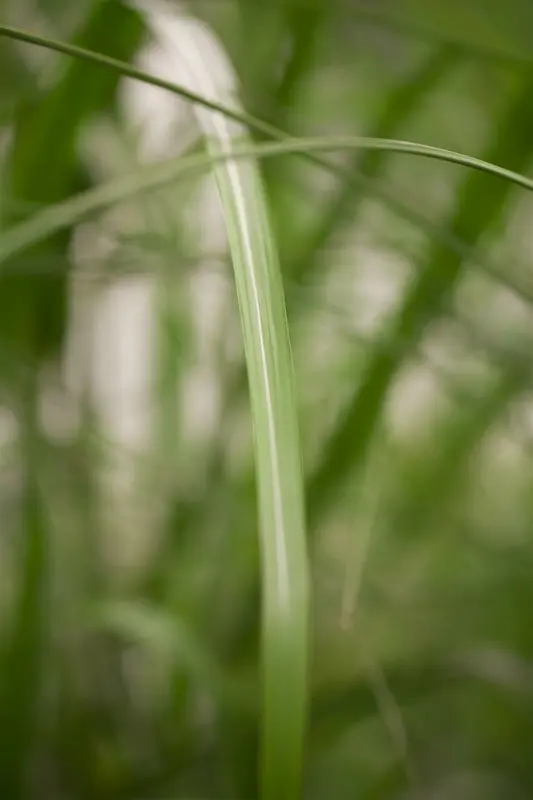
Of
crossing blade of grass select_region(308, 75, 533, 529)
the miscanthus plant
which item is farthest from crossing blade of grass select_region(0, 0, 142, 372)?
crossing blade of grass select_region(308, 75, 533, 529)

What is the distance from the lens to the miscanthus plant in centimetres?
29

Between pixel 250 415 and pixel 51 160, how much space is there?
0.14 meters

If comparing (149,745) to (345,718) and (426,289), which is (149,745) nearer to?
(345,718)

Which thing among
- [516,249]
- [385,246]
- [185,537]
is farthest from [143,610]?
[516,249]

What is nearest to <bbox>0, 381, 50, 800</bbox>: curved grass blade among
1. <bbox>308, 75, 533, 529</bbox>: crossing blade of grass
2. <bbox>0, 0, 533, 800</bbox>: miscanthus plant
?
<bbox>0, 0, 533, 800</bbox>: miscanthus plant

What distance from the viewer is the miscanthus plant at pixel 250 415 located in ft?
0.96

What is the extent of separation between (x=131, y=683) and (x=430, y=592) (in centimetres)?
16

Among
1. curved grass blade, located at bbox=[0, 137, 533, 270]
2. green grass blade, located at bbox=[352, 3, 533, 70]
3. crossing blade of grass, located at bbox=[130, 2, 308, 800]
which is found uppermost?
green grass blade, located at bbox=[352, 3, 533, 70]

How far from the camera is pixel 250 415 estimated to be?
0.24 metres

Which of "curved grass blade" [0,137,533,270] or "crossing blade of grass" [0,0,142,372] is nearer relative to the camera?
"curved grass blade" [0,137,533,270]

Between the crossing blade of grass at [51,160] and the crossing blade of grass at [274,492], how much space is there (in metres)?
0.15

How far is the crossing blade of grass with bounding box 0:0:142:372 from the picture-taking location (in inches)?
10.6

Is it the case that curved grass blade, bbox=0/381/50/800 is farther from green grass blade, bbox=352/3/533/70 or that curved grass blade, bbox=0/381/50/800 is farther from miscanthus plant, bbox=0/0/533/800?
green grass blade, bbox=352/3/533/70

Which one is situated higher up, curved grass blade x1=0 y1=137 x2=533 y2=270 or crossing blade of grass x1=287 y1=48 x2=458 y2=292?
crossing blade of grass x1=287 y1=48 x2=458 y2=292
